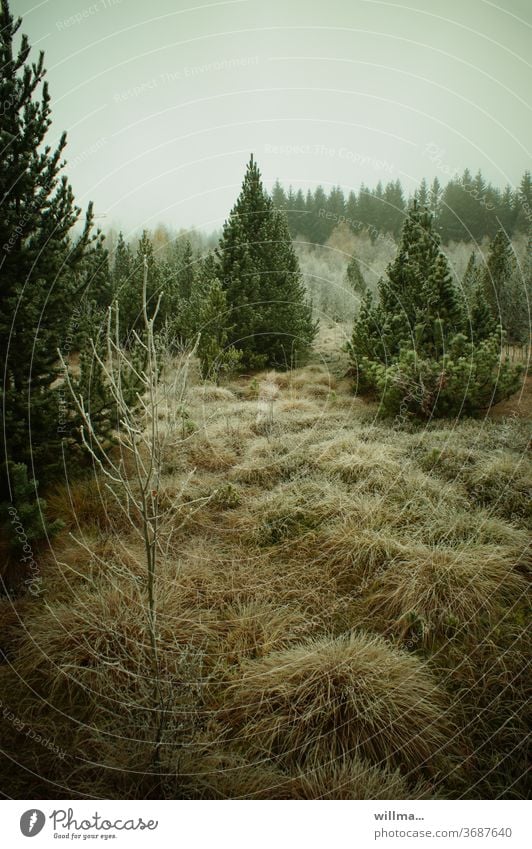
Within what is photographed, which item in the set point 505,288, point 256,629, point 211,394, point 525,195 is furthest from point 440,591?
point 505,288

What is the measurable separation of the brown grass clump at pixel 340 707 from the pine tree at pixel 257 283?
31.2ft

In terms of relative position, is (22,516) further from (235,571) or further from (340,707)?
(340,707)

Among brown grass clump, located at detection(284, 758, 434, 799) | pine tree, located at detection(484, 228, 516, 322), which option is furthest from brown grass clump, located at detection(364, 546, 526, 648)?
pine tree, located at detection(484, 228, 516, 322)

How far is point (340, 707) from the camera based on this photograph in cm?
207

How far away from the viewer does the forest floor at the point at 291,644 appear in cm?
184

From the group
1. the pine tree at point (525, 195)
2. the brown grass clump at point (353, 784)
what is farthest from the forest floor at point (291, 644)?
the pine tree at point (525, 195)

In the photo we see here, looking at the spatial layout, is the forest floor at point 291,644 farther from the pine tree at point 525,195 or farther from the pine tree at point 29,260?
the pine tree at point 525,195

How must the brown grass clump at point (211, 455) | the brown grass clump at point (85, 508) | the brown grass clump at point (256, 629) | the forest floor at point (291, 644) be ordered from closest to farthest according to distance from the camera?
1. the forest floor at point (291, 644)
2. the brown grass clump at point (256, 629)
3. the brown grass clump at point (85, 508)
4. the brown grass clump at point (211, 455)

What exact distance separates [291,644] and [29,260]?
414 cm

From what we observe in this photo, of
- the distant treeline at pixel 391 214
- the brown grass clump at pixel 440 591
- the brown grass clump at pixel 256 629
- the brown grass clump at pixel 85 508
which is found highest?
Answer: the distant treeline at pixel 391 214

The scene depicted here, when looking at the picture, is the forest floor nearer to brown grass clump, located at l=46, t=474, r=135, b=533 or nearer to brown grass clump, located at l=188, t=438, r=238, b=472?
brown grass clump, located at l=46, t=474, r=135, b=533

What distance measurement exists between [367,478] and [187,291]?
16.0 meters

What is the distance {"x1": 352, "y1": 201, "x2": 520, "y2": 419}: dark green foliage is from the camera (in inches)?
258
